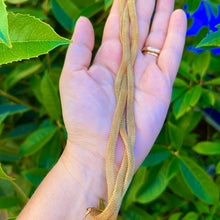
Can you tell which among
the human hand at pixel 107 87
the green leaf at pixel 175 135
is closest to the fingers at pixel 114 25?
the human hand at pixel 107 87

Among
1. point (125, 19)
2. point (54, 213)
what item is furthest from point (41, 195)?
point (125, 19)

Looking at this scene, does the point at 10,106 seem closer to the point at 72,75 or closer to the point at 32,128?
the point at 32,128

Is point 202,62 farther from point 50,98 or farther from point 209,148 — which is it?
point 50,98

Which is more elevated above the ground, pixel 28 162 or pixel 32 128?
pixel 32 128

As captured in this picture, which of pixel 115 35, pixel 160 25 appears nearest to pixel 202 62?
pixel 160 25

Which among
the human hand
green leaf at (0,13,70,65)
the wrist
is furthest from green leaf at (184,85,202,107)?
green leaf at (0,13,70,65)

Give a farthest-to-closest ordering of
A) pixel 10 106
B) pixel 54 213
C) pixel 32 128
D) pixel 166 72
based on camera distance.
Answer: pixel 32 128 < pixel 10 106 < pixel 166 72 < pixel 54 213

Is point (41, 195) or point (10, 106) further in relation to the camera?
point (10, 106)
